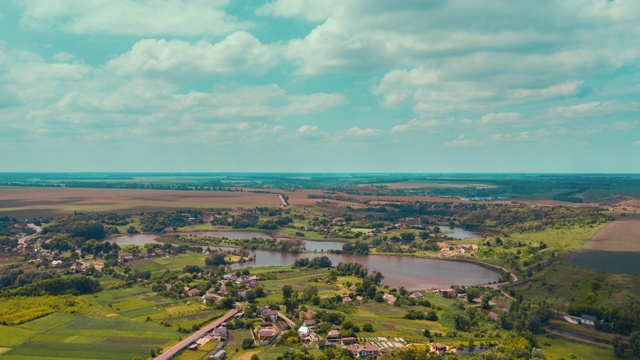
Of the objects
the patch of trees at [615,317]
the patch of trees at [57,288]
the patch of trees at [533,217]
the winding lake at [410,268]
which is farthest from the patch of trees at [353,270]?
the patch of trees at [533,217]

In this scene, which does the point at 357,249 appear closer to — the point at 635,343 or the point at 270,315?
the point at 270,315

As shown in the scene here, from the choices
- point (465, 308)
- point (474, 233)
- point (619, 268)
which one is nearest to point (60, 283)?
point (465, 308)

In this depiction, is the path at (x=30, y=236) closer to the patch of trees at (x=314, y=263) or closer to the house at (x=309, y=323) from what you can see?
the patch of trees at (x=314, y=263)

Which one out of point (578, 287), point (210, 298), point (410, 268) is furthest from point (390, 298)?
point (578, 287)

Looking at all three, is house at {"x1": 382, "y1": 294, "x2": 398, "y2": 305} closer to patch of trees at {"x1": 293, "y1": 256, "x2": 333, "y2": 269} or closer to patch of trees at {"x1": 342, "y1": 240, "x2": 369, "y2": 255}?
patch of trees at {"x1": 293, "y1": 256, "x2": 333, "y2": 269}

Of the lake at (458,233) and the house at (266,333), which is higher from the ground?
the lake at (458,233)

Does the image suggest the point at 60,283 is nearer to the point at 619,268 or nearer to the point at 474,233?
the point at 619,268
